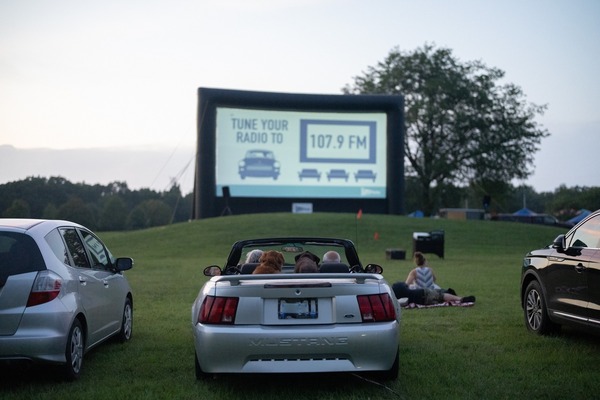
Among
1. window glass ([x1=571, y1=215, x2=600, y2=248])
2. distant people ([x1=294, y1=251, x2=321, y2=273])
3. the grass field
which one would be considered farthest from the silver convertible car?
window glass ([x1=571, y1=215, x2=600, y2=248])

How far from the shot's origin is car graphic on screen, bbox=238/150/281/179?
A: 44125mm

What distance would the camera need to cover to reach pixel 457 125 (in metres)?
61.1

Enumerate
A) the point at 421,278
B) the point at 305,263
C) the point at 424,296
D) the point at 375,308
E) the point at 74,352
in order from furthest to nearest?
the point at 421,278
the point at 424,296
the point at 305,263
the point at 74,352
the point at 375,308

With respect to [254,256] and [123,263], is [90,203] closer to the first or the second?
[123,263]

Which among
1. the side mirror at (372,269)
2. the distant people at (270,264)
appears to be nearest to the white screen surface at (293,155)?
the side mirror at (372,269)

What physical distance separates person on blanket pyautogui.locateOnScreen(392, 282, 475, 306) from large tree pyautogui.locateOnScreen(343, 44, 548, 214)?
1882 inches

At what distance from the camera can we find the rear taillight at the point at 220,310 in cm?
630

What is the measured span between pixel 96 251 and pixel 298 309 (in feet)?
10.7

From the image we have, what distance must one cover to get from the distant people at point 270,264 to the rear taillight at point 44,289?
1793 millimetres

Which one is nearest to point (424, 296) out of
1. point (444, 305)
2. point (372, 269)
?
point (444, 305)

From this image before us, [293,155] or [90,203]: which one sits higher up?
[293,155]

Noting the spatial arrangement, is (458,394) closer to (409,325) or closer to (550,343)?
(550,343)

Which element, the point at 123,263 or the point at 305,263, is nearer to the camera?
the point at 305,263

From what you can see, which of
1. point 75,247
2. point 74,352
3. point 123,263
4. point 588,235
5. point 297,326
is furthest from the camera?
point 123,263
